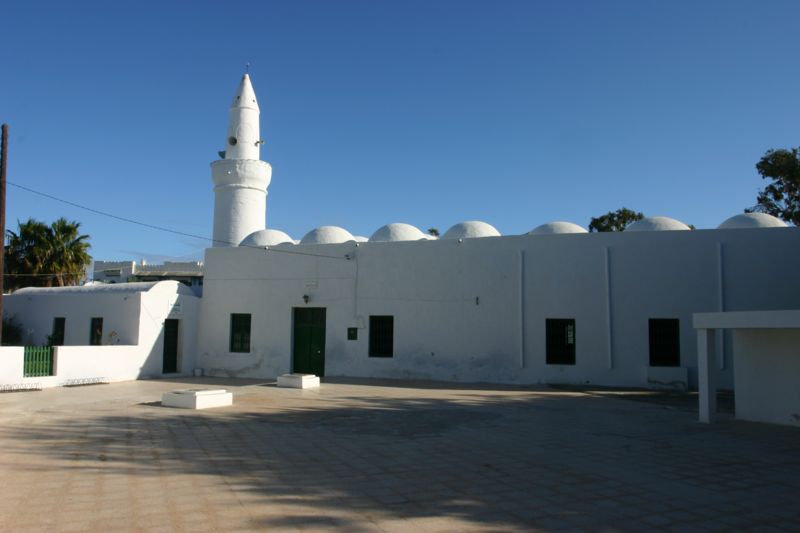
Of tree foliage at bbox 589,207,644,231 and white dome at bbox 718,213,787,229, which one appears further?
tree foliage at bbox 589,207,644,231

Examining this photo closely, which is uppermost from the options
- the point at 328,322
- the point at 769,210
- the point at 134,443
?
the point at 769,210

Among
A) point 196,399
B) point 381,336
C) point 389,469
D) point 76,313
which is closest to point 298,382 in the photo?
point 381,336

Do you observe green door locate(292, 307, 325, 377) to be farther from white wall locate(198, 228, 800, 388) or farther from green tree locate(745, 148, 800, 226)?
green tree locate(745, 148, 800, 226)

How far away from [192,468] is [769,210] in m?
26.8

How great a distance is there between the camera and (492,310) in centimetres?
1808

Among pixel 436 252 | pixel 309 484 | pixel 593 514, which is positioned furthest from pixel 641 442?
pixel 436 252

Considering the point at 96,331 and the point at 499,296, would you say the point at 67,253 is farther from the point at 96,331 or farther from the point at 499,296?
the point at 499,296

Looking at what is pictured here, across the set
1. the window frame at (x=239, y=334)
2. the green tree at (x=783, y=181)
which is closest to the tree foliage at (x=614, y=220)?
the green tree at (x=783, y=181)

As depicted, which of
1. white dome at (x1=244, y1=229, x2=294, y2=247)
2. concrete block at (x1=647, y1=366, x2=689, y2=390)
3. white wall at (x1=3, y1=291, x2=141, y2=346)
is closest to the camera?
concrete block at (x1=647, y1=366, x2=689, y2=390)

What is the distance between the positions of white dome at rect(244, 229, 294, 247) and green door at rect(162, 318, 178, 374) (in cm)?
365

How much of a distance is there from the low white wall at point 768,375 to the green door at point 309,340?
12.3 metres

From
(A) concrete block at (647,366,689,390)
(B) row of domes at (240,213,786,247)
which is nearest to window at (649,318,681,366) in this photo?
(A) concrete block at (647,366,689,390)

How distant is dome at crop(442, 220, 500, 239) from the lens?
65.9 ft

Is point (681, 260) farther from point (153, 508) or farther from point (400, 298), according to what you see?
point (153, 508)
